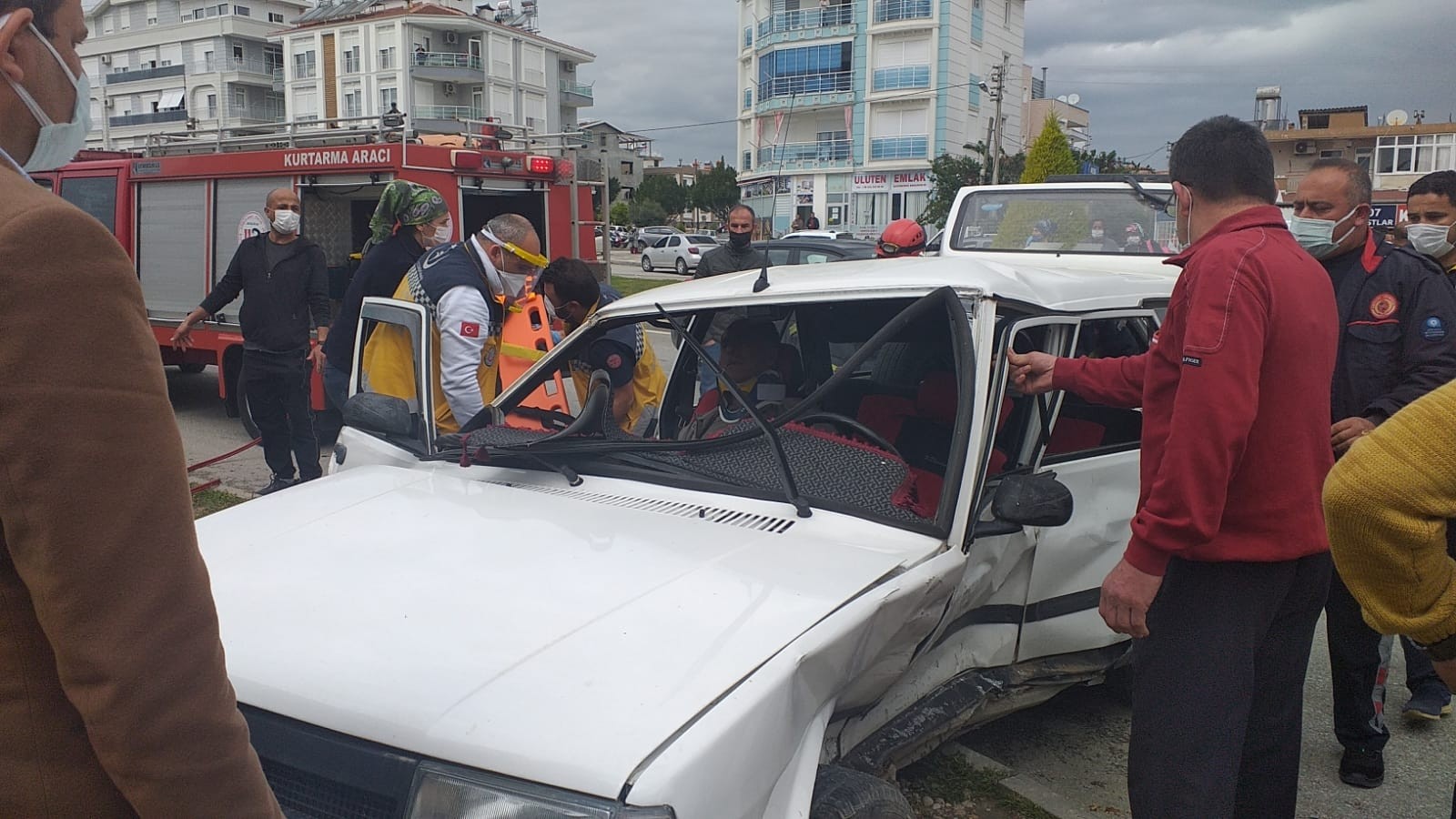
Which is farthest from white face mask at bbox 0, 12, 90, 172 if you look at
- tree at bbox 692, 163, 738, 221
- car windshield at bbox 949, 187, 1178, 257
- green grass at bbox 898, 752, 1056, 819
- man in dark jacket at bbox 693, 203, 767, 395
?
tree at bbox 692, 163, 738, 221

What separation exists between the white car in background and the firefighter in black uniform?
105ft

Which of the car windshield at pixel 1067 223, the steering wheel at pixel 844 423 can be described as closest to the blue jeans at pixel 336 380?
the steering wheel at pixel 844 423

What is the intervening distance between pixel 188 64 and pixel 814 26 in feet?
137

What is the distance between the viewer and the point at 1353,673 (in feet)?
11.2

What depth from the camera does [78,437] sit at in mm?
1063

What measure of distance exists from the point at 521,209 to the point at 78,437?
363 inches

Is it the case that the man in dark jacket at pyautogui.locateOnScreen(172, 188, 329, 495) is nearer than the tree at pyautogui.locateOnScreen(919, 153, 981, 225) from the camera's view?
Yes

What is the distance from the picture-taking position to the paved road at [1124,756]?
11.0ft

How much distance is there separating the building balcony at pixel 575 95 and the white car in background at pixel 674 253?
125ft

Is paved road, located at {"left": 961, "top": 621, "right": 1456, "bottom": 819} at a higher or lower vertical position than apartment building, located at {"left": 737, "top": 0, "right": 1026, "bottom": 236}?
lower

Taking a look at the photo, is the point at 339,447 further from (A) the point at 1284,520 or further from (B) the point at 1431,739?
(B) the point at 1431,739

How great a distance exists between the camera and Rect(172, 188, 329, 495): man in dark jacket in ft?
21.5

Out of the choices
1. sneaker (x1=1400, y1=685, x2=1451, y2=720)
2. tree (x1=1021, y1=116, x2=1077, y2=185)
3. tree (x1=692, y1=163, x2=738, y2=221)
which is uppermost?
tree (x1=692, y1=163, x2=738, y2=221)

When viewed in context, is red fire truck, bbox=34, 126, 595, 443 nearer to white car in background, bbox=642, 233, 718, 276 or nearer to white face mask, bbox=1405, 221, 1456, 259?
white face mask, bbox=1405, 221, 1456, 259
